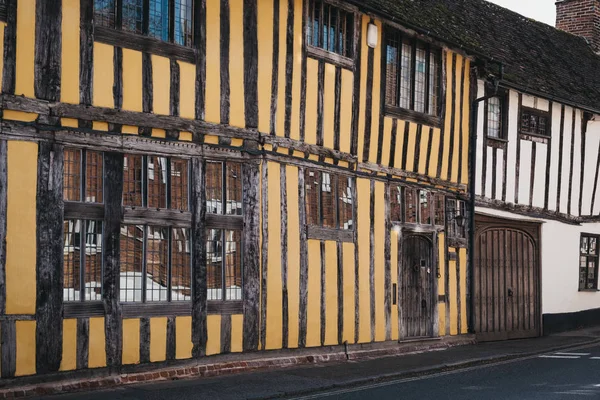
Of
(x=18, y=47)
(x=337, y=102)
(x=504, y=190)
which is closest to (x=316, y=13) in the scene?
(x=337, y=102)

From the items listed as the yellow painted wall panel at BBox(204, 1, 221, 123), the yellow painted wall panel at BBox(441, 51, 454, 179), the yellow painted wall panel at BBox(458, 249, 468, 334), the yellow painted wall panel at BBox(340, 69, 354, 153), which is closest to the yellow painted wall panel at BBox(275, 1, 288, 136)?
the yellow painted wall panel at BBox(204, 1, 221, 123)

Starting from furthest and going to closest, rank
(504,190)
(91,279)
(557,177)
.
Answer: (557,177)
(504,190)
(91,279)

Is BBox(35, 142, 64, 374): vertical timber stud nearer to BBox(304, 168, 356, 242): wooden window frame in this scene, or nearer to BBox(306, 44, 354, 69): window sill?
BBox(304, 168, 356, 242): wooden window frame

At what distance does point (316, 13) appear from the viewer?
13188 mm

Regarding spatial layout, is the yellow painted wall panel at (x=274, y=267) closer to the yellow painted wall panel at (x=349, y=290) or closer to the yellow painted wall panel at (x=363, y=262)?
the yellow painted wall panel at (x=349, y=290)

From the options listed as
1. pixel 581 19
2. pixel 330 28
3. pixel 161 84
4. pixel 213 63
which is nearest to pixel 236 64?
pixel 213 63

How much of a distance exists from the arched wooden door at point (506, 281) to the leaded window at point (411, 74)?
10.4ft

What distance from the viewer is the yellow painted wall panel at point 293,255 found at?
40.5 ft

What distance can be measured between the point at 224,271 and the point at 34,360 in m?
3.04

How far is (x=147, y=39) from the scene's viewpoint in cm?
1061

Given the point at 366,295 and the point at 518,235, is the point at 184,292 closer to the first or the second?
the point at 366,295

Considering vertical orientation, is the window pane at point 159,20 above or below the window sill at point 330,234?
above

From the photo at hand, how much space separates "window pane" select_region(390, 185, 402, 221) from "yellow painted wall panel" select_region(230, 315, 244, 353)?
161 inches

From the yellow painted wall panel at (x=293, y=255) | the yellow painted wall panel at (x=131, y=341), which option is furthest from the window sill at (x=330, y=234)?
the yellow painted wall panel at (x=131, y=341)
